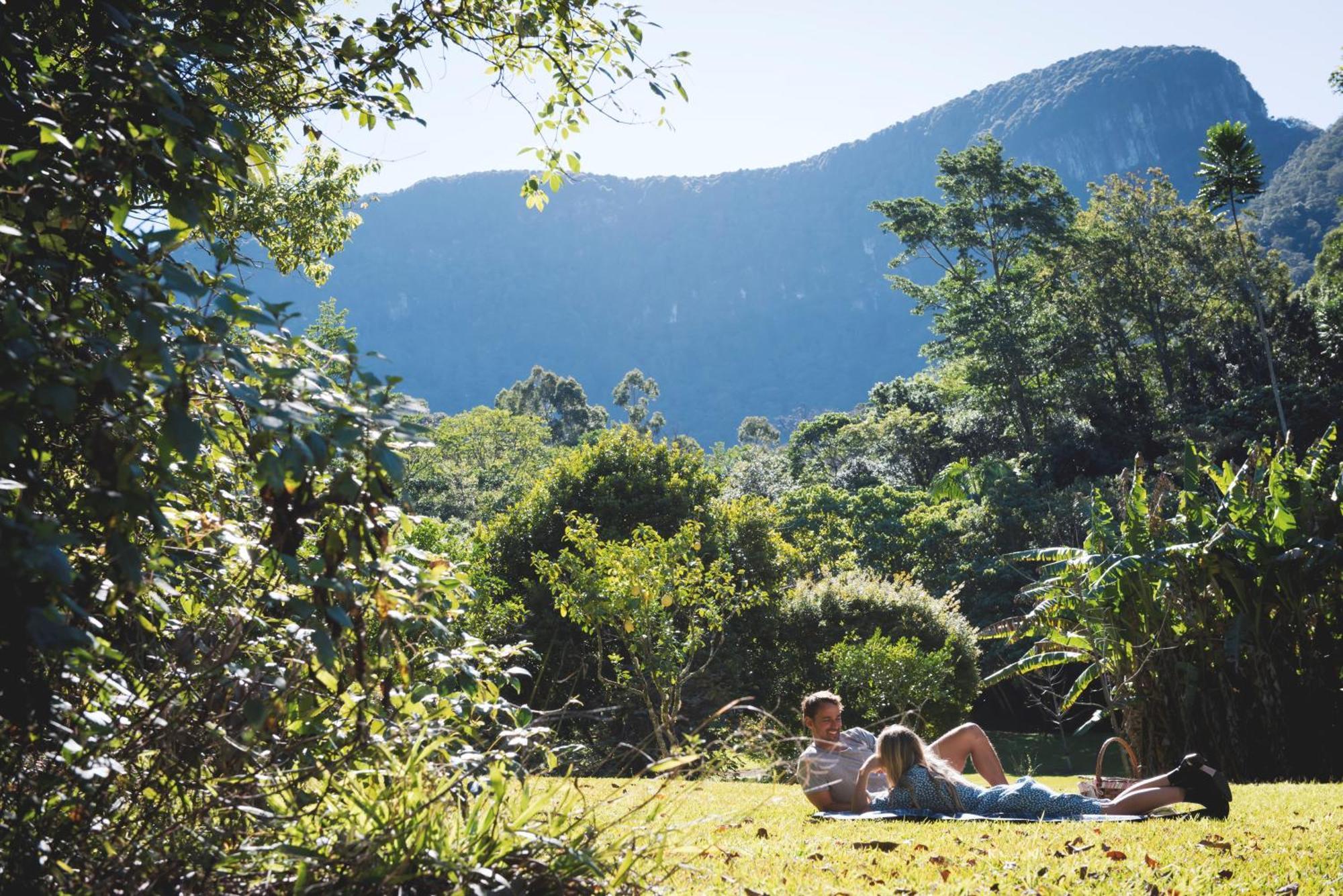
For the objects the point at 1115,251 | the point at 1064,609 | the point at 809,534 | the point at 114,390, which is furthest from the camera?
the point at 1115,251

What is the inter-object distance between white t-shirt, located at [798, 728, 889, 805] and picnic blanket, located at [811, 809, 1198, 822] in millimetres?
172

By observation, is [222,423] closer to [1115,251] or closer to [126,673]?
[126,673]

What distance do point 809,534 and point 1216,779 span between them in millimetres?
22370

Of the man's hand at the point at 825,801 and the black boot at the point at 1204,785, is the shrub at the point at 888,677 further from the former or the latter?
the black boot at the point at 1204,785

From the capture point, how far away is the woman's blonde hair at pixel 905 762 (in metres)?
5.90

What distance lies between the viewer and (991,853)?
4.42 meters

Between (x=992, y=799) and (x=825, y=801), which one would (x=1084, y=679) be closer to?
(x=992, y=799)

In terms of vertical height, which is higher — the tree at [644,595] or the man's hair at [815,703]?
the tree at [644,595]

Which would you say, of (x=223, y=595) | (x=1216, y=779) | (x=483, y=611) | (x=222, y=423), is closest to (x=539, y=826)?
(x=223, y=595)

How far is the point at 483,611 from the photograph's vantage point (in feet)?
44.4

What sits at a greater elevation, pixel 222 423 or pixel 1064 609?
pixel 222 423

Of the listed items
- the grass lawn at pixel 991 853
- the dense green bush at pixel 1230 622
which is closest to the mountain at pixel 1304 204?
the dense green bush at pixel 1230 622

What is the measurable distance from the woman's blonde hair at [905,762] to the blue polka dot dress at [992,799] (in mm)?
11

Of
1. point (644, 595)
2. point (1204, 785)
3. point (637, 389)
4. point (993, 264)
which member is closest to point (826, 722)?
point (1204, 785)
